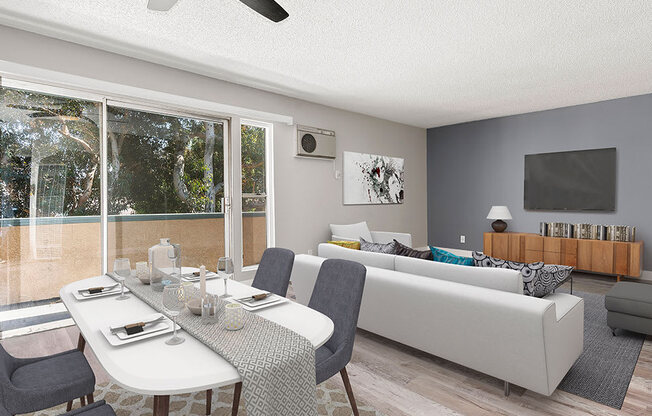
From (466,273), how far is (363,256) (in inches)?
34.8

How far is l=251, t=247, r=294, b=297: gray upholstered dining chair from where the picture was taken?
85.7 inches

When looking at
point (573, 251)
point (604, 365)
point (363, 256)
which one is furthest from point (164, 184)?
point (573, 251)

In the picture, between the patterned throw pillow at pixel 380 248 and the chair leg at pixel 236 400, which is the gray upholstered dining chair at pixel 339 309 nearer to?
the chair leg at pixel 236 400

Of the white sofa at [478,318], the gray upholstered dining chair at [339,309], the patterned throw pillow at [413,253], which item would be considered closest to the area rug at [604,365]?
the white sofa at [478,318]

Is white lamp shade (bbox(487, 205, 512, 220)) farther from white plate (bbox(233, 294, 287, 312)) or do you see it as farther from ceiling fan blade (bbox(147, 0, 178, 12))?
ceiling fan blade (bbox(147, 0, 178, 12))

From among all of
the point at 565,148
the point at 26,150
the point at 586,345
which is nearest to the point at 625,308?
the point at 586,345

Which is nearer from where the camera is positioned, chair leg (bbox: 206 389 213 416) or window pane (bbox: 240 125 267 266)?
chair leg (bbox: 206 389 213 416)

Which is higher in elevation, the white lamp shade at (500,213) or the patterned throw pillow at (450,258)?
the white lamp shade at (500,213)

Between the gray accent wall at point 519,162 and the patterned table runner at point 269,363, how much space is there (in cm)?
565

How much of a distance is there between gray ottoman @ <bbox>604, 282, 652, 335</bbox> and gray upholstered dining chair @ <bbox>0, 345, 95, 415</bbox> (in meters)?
3.58

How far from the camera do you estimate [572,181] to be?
5.43 meters

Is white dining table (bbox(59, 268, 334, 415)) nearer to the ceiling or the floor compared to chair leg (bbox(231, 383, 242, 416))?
nearer to the ceiling

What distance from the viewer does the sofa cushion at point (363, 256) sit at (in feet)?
9.25

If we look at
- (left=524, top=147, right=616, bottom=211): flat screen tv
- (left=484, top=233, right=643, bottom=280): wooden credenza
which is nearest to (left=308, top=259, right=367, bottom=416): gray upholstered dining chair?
(left=484, top=233, right=643, bottom=280): wooden credenza
